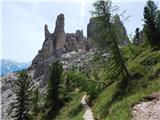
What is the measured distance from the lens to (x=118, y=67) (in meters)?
51.9

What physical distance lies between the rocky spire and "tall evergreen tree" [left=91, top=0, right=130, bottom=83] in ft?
477

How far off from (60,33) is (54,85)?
123 metres

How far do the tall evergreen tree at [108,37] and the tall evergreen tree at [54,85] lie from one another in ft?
87.0

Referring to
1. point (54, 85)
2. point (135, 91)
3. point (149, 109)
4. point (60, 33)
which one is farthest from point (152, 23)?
point (60, 33)

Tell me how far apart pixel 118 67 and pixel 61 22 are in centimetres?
14767

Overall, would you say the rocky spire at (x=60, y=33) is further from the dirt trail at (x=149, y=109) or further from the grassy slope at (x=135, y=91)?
the dirt trail at (x=149, y=109)

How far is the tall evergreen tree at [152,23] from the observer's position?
2921 inches

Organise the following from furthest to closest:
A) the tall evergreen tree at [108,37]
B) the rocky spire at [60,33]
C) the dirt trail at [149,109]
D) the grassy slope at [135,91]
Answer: the rocky spire at [60,33], the tall evergreen tree at [108,37], the grassy slope at [135,91], the dirt trail at [149,109]

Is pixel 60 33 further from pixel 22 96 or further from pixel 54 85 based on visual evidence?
pixel 22 96

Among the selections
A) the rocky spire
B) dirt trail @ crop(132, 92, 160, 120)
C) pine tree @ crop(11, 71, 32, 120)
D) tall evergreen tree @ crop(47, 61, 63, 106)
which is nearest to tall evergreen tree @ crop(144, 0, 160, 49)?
tall evergreen tree @ crop(47, 61, 63, 106)

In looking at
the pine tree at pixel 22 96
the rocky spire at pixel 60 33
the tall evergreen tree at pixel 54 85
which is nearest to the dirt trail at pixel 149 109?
the pine tree at pixel 22 96

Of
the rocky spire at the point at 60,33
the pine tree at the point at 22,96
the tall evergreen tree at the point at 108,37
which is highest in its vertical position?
the rocky spire at the point at 60,33

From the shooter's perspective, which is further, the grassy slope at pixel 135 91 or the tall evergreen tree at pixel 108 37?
the tall evergreen tree at pixel 108 37

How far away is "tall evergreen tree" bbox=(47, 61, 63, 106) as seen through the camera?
→ 75.9 m
